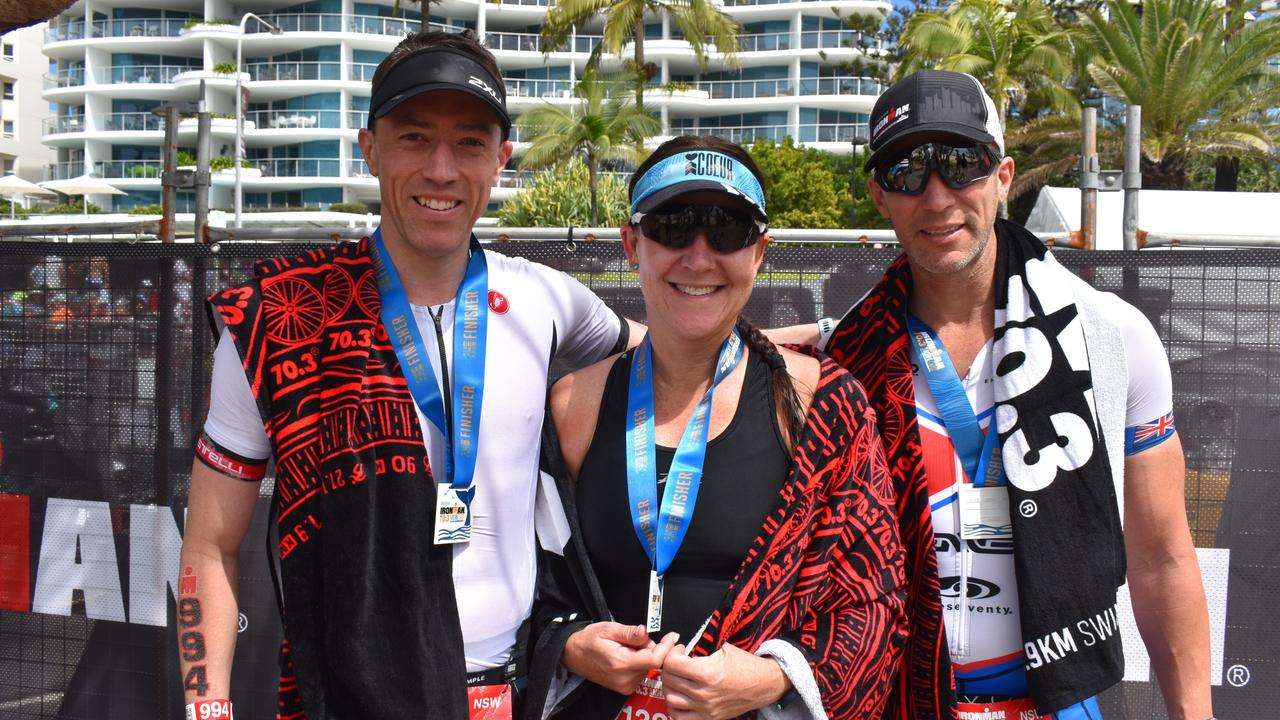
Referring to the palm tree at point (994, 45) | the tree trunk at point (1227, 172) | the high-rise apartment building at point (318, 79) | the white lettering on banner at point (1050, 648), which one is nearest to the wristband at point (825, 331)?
the white lettering on banner at point (1050, 648)

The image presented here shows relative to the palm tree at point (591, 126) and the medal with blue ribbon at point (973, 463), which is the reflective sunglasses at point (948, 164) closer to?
the medal with blue ribbon at point (973, 463)

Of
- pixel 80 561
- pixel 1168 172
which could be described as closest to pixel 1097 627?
pixel 80 561

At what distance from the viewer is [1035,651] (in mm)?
2402

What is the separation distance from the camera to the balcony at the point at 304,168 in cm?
5834

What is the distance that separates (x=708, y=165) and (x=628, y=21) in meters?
29.2

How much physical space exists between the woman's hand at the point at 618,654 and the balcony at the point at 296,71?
Answer: 203 ft

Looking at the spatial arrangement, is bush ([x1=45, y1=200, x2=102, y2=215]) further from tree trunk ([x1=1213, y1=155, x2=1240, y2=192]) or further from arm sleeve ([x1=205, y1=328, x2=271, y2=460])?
arm sleeve ([x1=205, y1=328, x2=271, y2=460])

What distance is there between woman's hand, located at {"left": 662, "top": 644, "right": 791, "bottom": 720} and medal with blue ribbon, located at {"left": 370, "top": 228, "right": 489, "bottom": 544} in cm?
62

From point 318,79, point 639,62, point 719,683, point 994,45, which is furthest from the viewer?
point 318,79

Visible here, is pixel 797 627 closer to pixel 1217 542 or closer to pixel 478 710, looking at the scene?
pixel 478 710

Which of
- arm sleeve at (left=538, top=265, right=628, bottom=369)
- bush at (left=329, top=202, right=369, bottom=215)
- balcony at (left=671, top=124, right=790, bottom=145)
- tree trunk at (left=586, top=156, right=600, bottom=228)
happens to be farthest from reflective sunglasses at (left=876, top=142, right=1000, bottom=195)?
balcony at (left=671, top=124, right=790, bottom=145)

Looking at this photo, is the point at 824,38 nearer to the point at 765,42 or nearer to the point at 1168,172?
the point at 765,42

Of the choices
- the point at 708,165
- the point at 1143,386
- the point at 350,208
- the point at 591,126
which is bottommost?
the point at 1143,386

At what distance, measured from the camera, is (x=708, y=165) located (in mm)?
2254
